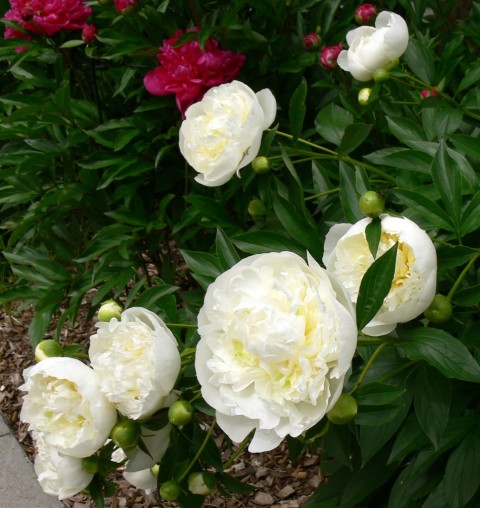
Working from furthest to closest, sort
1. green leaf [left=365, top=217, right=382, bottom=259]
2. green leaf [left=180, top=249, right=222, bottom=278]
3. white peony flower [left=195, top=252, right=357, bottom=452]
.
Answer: green leaf [left=180, top=249, right=222, bottom=278] < green leaf [left=365, top=217, right=382, bottom=259] < white peony flower [left=195, top=252, right=357, bottom=452]

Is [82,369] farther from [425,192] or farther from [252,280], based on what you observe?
[425,192]

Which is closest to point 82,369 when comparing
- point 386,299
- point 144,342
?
point 144,342

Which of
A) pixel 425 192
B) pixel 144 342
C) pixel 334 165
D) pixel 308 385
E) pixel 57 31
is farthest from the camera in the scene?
pixel 57 31

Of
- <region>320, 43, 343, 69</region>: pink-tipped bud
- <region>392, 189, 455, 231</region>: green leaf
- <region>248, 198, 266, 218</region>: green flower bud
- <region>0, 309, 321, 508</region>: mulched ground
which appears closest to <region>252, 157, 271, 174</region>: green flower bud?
<region>248, 198, 266, 218</region>: green flower bud

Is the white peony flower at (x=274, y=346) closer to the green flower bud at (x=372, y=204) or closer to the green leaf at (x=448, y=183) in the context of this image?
the green flower bud at (x=372, y=204)

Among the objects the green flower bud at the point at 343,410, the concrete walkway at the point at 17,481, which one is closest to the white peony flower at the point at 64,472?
the green flower bud at the point at 343,410

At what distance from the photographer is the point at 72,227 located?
2232 mm

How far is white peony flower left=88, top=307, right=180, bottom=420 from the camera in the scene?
0.78 m

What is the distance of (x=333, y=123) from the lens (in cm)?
136

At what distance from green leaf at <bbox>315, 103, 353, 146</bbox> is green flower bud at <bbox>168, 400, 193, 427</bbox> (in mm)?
684

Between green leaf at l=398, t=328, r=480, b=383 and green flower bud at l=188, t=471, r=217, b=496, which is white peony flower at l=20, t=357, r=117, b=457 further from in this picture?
green leaf at l=398, t=328, r=480, b=383

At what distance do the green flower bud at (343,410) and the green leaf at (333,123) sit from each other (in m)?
0.73

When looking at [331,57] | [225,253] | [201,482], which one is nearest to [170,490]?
[201,482]

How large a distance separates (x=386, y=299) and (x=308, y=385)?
5.9 inches
